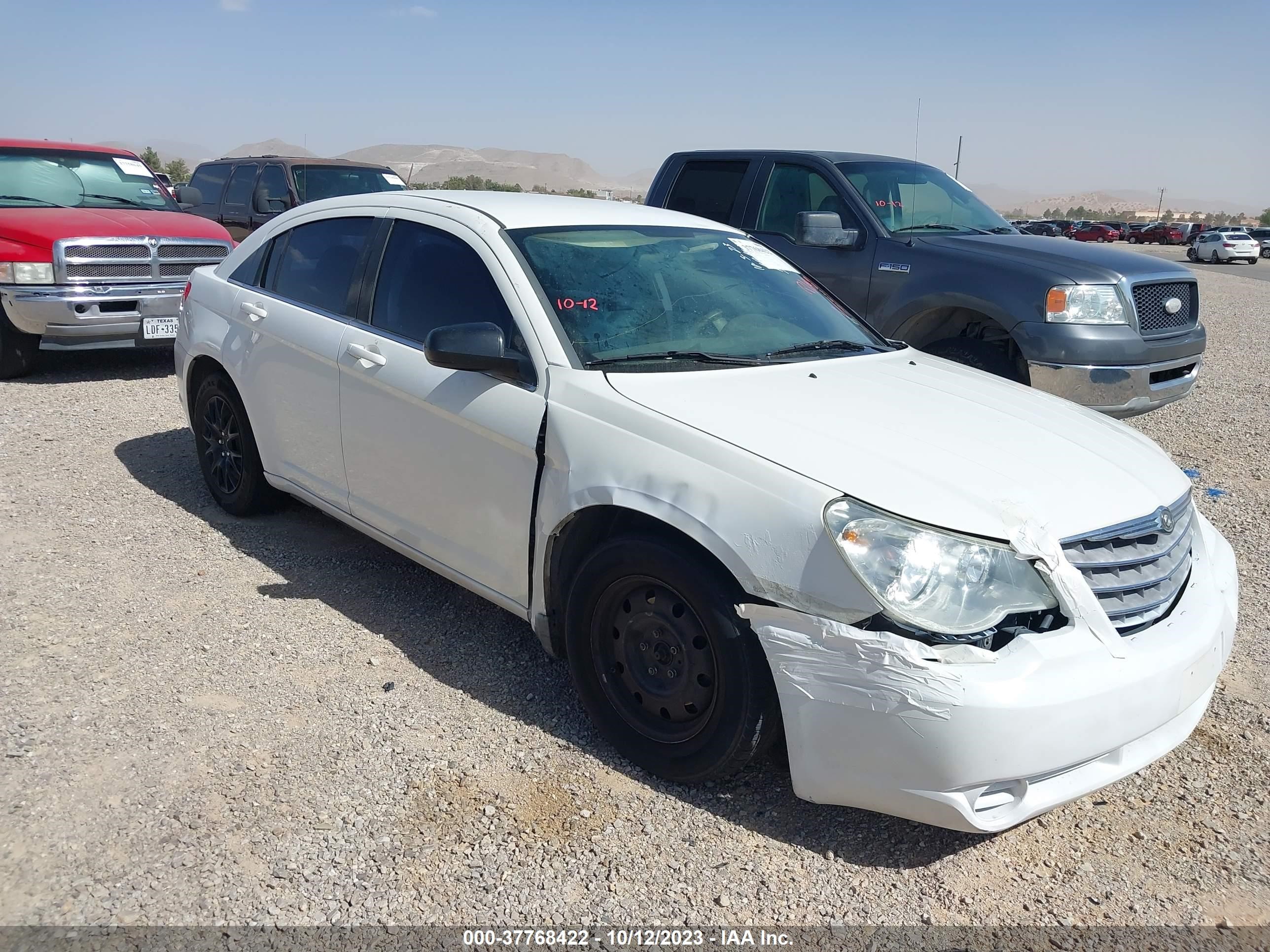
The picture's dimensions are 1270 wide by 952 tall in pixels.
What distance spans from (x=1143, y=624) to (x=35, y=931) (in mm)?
2944

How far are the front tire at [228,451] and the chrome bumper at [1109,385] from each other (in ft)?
14.4

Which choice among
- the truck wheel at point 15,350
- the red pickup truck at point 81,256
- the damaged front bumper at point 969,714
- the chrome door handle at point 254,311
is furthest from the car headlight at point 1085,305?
the truck wheel at point 15,350

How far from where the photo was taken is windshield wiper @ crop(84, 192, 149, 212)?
9.51m

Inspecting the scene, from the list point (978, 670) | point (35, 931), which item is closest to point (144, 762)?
point (35, 931)

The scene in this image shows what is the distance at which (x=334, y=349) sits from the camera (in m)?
4.27

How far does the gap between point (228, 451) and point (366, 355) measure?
1598 millimetres

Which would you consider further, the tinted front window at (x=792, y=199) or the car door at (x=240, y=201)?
the car door at (x=240, y=201)

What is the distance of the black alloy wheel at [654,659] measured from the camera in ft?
9.91

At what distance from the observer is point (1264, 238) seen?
1937 inches

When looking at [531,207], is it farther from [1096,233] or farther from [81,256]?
[1096,233]

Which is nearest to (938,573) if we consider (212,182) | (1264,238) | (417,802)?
(417,802)

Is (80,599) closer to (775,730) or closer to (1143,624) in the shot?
(775,730)

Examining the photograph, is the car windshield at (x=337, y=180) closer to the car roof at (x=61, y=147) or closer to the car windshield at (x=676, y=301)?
the car roof at (x=61, y=147)

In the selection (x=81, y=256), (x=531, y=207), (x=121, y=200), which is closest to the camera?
(x=531, y=207)
